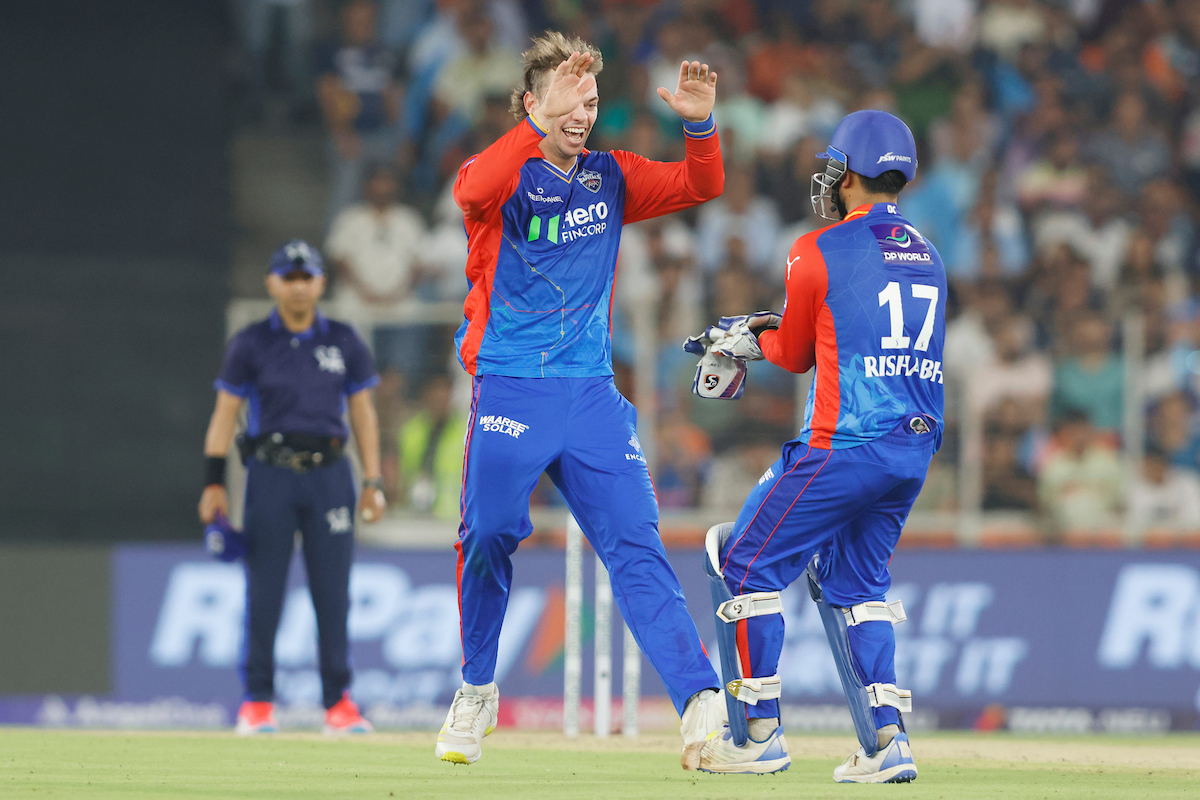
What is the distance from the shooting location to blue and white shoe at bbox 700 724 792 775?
18.7 ft

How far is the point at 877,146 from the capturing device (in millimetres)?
5840

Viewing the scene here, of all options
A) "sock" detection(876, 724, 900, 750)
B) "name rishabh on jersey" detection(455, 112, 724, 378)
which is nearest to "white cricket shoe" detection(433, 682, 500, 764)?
"name rishabh on jersey" detection(455, 112, 724, 378)

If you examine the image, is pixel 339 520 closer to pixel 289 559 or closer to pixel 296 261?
pixel 289 559

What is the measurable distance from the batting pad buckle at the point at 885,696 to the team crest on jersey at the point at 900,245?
1.58 metres

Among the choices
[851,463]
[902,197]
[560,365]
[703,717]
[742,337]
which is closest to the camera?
[703,717]

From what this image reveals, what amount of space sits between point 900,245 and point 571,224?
1231 millimetres

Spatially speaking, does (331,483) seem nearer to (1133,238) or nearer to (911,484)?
(911,484)

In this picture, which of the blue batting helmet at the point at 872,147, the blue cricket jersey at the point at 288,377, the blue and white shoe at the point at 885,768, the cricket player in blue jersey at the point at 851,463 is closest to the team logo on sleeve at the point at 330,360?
the blue cricket jersey at the point at 288,377

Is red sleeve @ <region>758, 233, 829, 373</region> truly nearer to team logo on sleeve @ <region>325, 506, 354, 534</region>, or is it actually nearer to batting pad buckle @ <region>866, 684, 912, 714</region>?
batting pad buckle @ <region>866, 684, 912, 714</region>

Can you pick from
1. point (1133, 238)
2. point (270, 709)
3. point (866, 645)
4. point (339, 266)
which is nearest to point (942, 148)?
point (1133, 238)

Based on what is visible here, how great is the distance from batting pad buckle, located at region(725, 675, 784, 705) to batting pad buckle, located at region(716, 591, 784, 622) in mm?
236

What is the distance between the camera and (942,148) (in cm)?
1531

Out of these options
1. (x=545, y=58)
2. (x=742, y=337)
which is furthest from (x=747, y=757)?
(x=545, y=58)

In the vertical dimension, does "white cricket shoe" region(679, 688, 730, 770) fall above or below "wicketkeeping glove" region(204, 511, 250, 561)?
below
